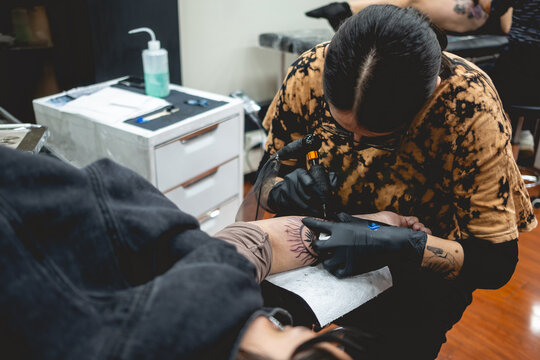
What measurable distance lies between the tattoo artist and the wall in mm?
1202

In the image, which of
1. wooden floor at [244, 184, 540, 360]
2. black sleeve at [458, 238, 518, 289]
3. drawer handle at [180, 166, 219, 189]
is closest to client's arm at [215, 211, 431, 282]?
black sleeve at [458, 238, 518, 289]

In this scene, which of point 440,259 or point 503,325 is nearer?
point 440,259

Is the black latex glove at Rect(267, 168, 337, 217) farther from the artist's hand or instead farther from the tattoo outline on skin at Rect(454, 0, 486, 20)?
the tattoo outline on skin at Rect(454, 0, 486, 20)

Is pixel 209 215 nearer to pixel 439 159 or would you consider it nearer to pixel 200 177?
pixel 200 177

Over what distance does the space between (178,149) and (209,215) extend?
1.30 feet

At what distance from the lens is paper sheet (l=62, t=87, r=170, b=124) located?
1.44 metres

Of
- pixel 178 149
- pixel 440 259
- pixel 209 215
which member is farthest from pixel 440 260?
pixel 209 215

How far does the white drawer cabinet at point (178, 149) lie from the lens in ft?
4.48

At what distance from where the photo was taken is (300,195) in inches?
39.2

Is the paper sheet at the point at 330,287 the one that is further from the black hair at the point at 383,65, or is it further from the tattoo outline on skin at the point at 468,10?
the tattoo outline on skin at the point at 468,10

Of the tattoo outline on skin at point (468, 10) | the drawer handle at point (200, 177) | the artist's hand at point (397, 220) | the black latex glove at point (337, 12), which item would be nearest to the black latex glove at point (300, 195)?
the artist's hand at point (397, 220)

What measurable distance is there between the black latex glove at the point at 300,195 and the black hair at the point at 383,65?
23 centimetres

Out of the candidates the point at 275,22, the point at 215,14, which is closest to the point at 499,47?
the point at 275,22

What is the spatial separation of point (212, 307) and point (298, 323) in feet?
1.46
